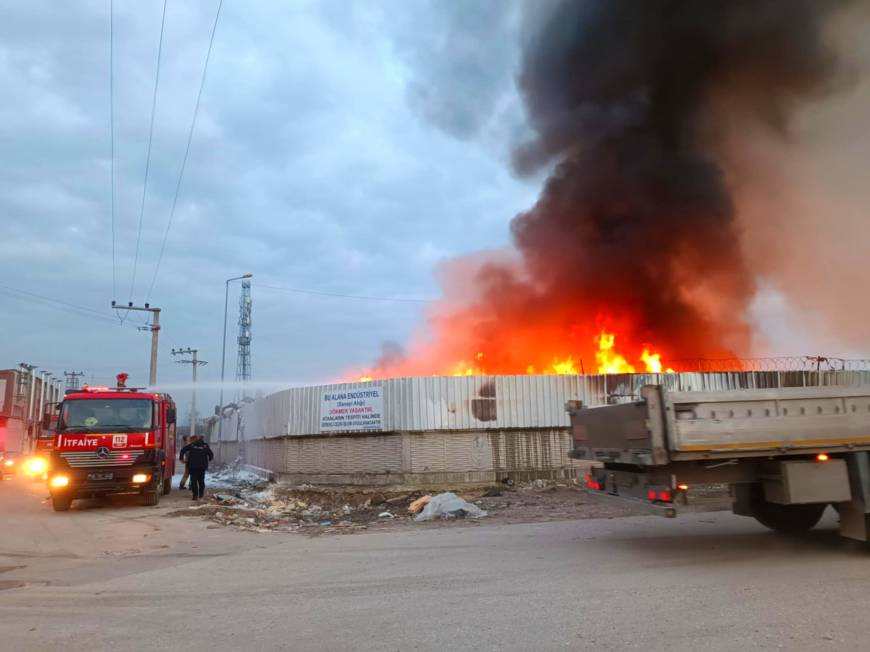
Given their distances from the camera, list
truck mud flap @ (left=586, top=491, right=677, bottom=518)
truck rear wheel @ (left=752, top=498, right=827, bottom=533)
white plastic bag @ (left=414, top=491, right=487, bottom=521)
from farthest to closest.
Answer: white plastic bag @ (left=414, top=491, right=487, bottom=521), truck rear wheel @ (left=752, top=498, right=827, bottom=533), truck mud flap @ (left=586, top=491, right=677, bottom=518)

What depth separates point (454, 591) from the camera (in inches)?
224

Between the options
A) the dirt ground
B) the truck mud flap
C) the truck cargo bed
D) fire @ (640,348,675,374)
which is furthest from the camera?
fire @ (640,348,675,374)

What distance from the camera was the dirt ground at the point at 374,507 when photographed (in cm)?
1085

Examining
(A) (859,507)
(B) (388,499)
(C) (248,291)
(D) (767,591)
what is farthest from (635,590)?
(C) (248,291)

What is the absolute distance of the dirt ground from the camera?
1085 cm

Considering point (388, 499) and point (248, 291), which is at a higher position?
point (248, 291)

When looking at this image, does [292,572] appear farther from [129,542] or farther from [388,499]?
[388,499]

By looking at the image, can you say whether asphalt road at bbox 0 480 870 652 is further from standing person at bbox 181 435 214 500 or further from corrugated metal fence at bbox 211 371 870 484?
standing person at bbox 181 435 214 500

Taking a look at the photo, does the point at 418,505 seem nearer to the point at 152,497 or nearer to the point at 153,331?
the point at 152,497

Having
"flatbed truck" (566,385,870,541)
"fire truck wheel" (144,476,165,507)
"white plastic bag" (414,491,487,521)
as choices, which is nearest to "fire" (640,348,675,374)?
"white plastic bag" (414,491,487,521)

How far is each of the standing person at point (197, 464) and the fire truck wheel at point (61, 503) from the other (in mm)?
2600

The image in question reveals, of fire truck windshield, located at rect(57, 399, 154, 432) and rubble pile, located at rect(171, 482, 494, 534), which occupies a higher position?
fire truck windshield, located at rect(57, 399, 154, 432)

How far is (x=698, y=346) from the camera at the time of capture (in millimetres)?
21656

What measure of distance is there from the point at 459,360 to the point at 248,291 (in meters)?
23.7
